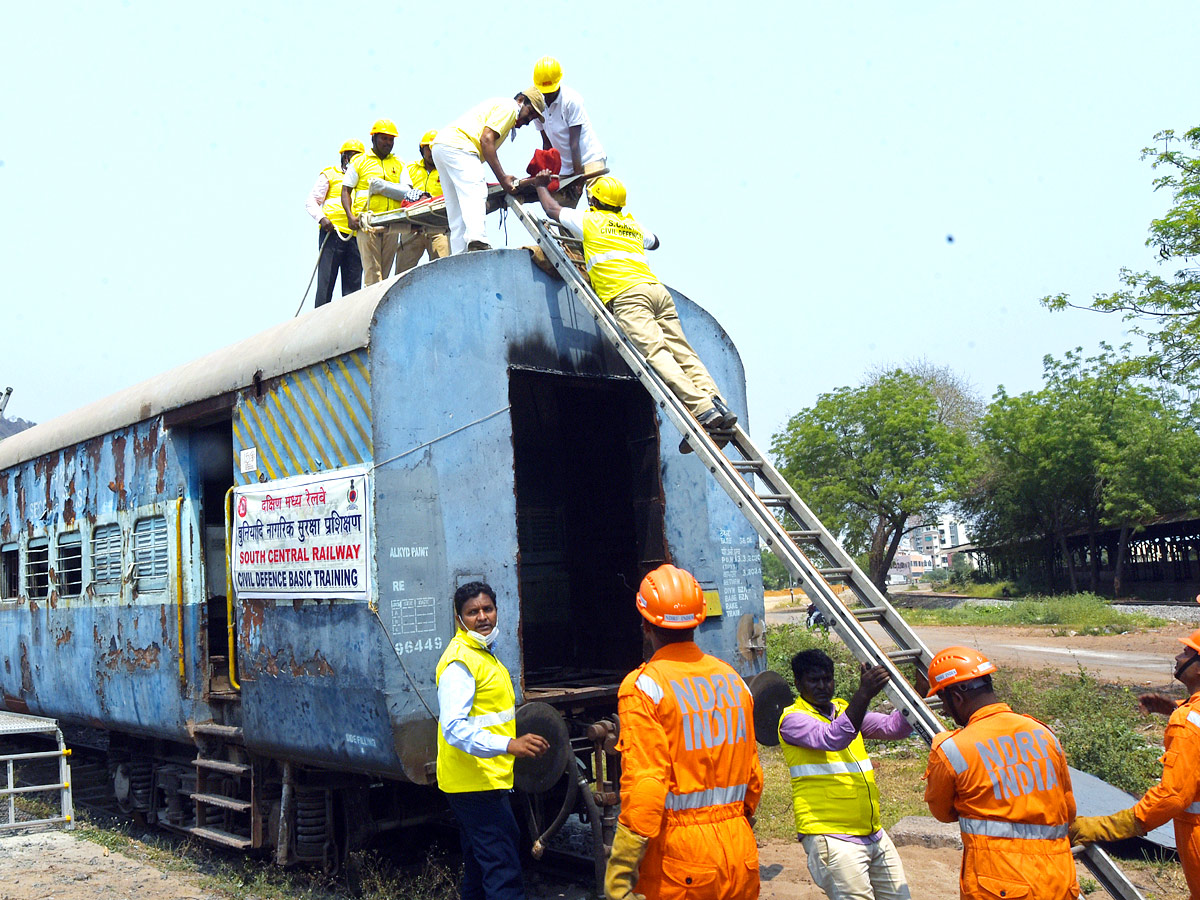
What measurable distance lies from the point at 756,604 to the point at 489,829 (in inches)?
112

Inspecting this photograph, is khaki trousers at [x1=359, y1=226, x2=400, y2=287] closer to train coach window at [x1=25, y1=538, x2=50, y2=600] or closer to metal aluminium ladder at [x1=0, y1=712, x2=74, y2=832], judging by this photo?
train coach window at [x1=25, y1=538, x2=50, y2=600]

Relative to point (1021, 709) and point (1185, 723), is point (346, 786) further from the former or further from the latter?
point (1021, 709)

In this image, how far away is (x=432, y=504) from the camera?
5.37 meters

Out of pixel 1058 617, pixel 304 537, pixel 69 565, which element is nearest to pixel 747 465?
pixel 304 537

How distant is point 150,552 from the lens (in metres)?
7.55

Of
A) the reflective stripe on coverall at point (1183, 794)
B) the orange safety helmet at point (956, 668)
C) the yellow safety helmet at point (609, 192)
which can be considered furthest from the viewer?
the yellow safety helmet at point (609, 192)

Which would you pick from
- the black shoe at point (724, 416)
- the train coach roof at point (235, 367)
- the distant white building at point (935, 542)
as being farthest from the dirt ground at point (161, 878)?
the distant white building at point (935, 542)

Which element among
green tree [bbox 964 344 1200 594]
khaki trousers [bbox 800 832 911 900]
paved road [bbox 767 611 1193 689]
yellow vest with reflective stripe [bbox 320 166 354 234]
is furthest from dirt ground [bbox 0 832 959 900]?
green tree [bbox 964 344 1200 594]

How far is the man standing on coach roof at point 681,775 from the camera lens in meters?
3.24

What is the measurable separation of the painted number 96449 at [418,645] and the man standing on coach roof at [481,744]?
2.31ft

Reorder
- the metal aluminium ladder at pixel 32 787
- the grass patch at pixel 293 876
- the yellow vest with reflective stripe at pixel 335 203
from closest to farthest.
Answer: the grass patch at pixel 293 876 < the metal aluminium ladder at pixel 32 787 < the yellow vest with reflective stripe at pixel 335 203

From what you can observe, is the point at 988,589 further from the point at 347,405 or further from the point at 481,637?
the point at 481,637

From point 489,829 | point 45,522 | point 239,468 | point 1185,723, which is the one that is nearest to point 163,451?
point 239,468

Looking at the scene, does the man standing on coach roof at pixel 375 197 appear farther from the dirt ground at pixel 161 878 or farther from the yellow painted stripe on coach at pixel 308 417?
the dirt ground at pixel 161 878
